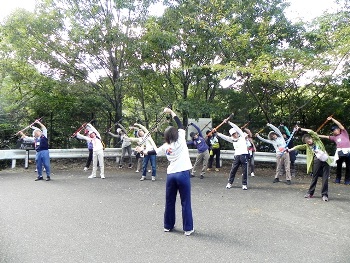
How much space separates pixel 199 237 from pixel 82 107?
412 inches

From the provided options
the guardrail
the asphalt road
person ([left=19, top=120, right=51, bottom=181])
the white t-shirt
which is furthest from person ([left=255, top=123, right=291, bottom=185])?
person ([left=19, top=120, right=51, bottom=181])

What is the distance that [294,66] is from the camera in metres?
11.1

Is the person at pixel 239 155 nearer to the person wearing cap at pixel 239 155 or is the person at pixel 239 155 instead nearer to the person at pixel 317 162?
the person wearing cap at pixel 239 155

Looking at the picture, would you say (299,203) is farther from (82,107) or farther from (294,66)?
(82,107)

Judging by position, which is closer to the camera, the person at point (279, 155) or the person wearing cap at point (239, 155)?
the person wearing cap at point (239, 155)

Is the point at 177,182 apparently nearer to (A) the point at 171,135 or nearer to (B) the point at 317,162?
(A) the point at 171,135

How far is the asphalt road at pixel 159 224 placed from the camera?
438 cm

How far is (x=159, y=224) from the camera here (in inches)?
225

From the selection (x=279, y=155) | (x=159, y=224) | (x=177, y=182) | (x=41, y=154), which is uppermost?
(x=279, y=155)

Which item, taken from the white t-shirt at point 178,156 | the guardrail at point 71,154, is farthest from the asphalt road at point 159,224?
the guardrail at point 71,154

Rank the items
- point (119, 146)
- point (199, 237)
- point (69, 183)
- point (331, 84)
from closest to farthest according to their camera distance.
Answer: point (199, 237) → point (69, 183) → point (331, 84) → point (119, 146)

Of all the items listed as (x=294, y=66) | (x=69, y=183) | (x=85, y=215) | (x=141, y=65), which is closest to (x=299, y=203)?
(x=85, y=215)

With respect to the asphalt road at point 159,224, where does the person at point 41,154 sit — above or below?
above

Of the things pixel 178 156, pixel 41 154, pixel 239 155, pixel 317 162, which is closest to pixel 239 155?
pixel 239 155
